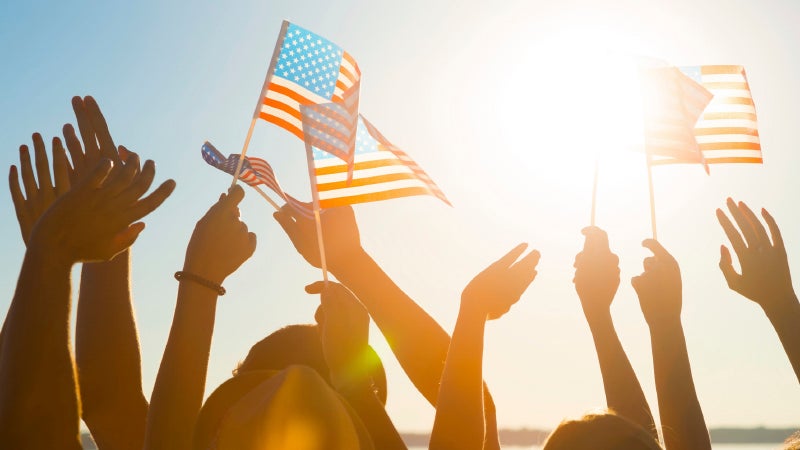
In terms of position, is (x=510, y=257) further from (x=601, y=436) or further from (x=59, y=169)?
(x=59, y=169)

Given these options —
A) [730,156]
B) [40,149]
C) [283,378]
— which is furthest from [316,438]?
[730,156]

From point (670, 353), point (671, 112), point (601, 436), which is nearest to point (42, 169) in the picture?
point (601, 436)

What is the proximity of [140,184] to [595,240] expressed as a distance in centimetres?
327

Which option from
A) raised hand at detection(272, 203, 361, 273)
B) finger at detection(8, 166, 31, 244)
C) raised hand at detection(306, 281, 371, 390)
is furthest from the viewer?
raised hand at detection(272, 203, 361, 273)

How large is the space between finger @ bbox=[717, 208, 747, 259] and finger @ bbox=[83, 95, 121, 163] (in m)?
3.65

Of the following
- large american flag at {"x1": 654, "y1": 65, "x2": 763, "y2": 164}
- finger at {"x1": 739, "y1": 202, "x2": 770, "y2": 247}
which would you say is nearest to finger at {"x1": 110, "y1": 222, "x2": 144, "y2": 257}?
finger at {"x1": 739, "y1": 202, "x2": 770, "y2": 247}

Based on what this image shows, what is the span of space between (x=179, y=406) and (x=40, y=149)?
184cm

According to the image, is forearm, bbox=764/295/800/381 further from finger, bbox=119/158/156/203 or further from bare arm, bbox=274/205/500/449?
finger, bbox=119/158/156/203

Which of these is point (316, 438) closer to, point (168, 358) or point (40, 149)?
point (168, 358)

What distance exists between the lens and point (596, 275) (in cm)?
522

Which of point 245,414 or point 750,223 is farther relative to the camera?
point 750,223

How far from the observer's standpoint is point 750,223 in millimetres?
4656

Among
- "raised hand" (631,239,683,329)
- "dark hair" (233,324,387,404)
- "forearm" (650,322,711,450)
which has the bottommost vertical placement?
"forearm" (650,322,711,450)

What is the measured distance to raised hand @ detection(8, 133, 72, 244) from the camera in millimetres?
4062
